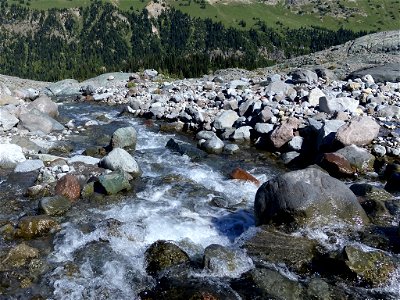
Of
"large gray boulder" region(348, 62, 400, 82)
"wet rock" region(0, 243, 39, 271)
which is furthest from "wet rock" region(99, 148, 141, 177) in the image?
"large gray boulder" region(348, 62, 400, 82)

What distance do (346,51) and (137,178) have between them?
4306 centimetres

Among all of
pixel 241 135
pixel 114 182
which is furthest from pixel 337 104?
pixel 114 182

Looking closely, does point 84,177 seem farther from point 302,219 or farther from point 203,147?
point 302,219

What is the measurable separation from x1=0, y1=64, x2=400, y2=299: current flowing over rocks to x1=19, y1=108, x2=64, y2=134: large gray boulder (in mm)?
85

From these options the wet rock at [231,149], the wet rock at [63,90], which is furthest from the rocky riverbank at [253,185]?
the wet rock at [63,90]

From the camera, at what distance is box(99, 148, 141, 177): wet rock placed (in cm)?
1792

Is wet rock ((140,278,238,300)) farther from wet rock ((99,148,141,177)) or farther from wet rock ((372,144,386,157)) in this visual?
wet rock ((372,144,386,157))

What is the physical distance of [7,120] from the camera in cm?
2484

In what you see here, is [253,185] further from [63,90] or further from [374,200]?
[63,90]

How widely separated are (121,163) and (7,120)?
11340mm

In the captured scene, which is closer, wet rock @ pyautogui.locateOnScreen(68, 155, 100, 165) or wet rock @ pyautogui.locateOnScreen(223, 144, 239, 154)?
wet rock @ pyautogui.locateOnScreen(68, 155, 100, 165)

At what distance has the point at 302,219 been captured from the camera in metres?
12.4

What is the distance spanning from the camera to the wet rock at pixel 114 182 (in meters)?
15.8

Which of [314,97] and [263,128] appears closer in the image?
[263,128]
